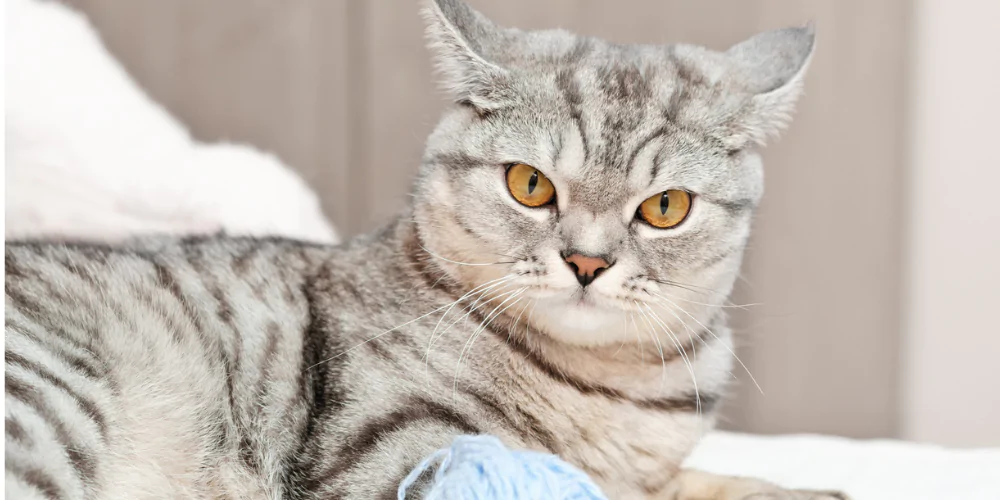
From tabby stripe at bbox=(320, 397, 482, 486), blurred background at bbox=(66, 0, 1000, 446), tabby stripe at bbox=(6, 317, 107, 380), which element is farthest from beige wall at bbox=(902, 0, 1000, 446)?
tabby stripe at bbox=(6, 317, 107, 380)

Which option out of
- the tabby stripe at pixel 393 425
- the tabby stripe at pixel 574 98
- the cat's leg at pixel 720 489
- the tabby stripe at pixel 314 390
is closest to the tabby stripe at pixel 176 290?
the tabby stripe at pixel 314 390

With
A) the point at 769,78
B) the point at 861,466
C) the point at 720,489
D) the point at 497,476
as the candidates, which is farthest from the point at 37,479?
the point at 861,466

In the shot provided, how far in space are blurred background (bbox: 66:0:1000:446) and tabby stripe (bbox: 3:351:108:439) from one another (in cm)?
83

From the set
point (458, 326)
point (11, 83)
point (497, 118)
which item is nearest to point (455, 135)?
point (497, 118)

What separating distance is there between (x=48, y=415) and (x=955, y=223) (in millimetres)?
1495

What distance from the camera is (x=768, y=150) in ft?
5.53

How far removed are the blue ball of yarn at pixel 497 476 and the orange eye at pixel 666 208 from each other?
12.0 inches

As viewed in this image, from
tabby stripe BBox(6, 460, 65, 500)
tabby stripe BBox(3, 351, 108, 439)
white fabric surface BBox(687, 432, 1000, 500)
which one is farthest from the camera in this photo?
white fabric surface BBox(687, 432, 1000, 500)

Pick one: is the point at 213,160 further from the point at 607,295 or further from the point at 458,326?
the point at 607,295

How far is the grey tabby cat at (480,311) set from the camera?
86 cm

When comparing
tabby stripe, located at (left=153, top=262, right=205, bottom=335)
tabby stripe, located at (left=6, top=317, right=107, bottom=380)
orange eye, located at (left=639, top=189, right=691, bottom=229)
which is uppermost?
orange eye, located at (left=639, top=189, right=691, bottom=229)

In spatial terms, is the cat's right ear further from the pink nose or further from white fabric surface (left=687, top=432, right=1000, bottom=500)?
white fabric surface (left=687, top=432, right=1000, bottom=500)

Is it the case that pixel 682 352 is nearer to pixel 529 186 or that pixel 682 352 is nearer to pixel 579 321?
pixel 579 321

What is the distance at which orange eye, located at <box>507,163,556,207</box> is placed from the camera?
2.99 ft
